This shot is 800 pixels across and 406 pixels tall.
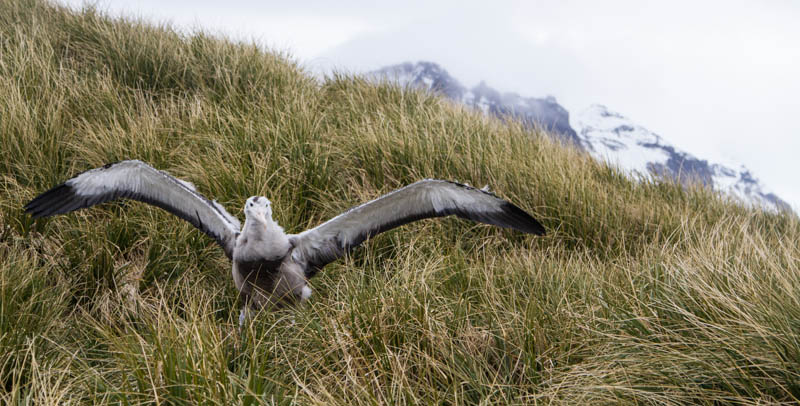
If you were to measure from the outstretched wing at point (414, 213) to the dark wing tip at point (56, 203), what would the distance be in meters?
1.36

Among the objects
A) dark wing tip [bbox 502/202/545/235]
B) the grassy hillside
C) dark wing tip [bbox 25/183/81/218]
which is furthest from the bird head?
dark wing tip [bbox 502/202/545/235]

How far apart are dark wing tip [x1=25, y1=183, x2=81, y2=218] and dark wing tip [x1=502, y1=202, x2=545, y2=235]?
2619 millimetres

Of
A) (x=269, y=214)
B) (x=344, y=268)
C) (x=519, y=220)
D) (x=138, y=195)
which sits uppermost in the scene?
(x=138, y=195)

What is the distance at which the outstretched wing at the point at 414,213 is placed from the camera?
3434 mm

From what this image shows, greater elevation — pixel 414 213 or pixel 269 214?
pixel 269 214

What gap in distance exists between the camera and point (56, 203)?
3.53 meters

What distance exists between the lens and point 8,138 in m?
4.91

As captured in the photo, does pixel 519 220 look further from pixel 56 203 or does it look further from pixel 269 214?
pixel 56 203

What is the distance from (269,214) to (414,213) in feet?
2.87

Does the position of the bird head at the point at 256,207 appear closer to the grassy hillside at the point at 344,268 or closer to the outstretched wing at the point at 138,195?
the outstretched wing at the point at 138,195

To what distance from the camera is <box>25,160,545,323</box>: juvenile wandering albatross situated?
3.40 metres

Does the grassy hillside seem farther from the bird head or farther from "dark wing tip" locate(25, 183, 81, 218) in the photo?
the bird head

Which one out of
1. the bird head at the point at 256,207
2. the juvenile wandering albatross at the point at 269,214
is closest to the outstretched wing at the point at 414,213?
the juvenile wandering albatross at the point at 269,214

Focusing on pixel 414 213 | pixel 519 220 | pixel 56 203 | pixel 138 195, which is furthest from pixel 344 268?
pixel 56 203
